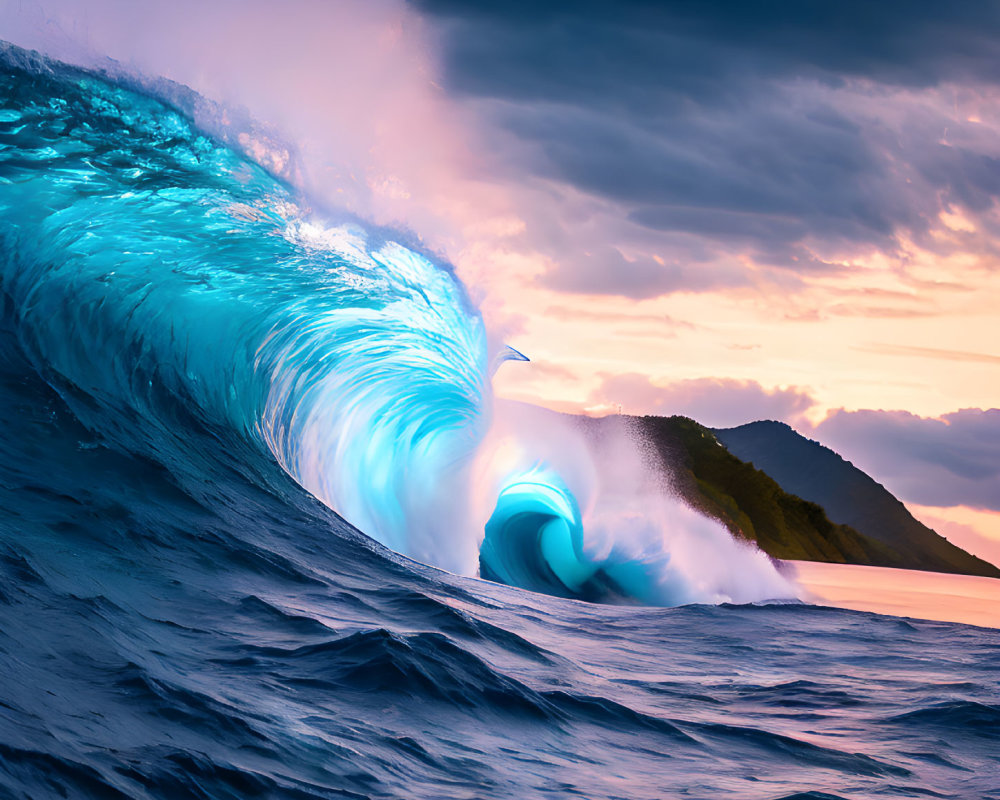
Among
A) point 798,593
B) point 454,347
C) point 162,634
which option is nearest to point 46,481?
point 162,634

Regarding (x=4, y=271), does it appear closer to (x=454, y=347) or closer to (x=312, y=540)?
(x=312, y=540)

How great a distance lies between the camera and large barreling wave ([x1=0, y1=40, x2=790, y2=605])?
32.1 feet

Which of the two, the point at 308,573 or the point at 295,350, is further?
the point at 295,350

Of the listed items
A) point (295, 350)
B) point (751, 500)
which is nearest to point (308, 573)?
point (295, 350)

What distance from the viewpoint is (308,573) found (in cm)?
799

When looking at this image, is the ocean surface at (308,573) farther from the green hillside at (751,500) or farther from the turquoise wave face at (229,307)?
the green hillside at (751,500)

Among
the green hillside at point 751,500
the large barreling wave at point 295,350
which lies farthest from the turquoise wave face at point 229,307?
the green hillside at point 751,500

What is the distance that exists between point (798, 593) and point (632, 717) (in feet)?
37.9

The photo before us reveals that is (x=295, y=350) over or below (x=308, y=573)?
over

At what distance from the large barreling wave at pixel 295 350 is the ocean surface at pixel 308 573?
4 centimetres

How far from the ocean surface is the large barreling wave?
0.04 m

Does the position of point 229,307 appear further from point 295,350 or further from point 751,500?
point 751,500

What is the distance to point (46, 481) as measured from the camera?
7086 millimetres

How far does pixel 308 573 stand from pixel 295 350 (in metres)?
5.64
